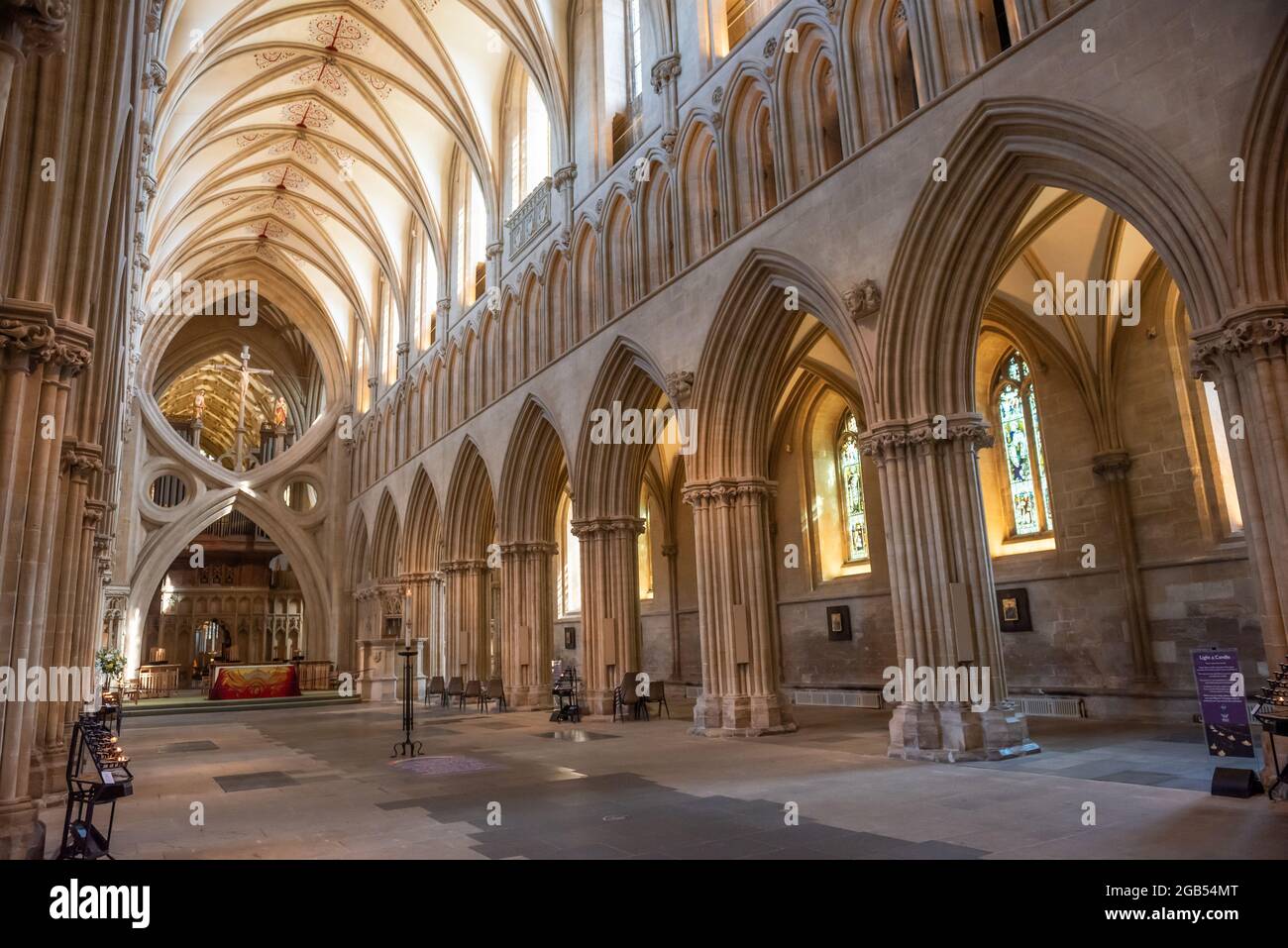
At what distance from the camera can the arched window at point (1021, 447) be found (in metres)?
14.2

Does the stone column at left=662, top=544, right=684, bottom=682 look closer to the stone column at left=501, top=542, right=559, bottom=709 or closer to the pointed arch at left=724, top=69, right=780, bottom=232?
the stone column at left=501, top=542, right=559, bottom=709

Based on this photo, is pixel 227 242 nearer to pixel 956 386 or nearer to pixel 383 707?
pixel 383 707

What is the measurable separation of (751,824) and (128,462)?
87.8ft

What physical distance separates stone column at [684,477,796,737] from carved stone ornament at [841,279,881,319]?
10.8ft

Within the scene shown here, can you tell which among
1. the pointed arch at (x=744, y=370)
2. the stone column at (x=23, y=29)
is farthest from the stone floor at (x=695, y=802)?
the stone column at (x=23, y=29)

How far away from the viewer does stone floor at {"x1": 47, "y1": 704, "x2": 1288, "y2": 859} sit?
16.9ft

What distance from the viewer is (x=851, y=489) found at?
18297 mm

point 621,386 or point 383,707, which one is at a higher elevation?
point 621,386

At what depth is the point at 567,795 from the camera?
23.7ft

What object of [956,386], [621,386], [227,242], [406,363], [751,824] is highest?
[227,242]

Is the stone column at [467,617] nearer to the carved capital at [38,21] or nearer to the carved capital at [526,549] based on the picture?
the carved capital at [526,549]
